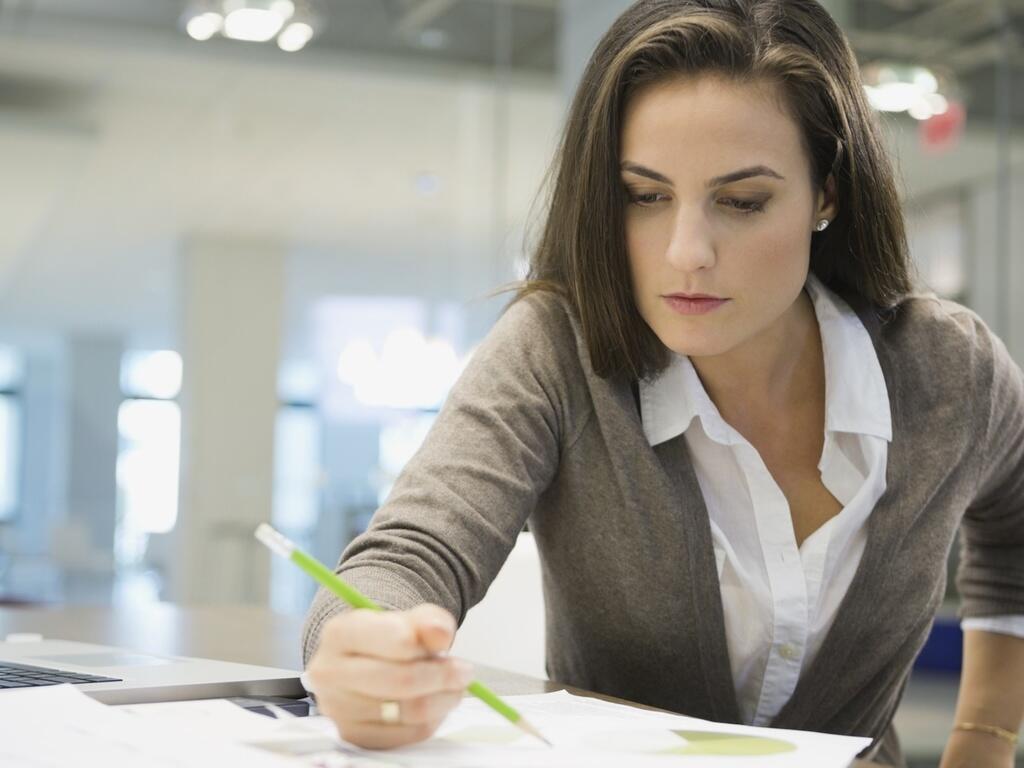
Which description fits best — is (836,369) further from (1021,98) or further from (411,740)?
(1021,98)

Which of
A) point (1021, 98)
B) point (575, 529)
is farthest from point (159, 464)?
point (575, 529)

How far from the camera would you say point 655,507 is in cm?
113

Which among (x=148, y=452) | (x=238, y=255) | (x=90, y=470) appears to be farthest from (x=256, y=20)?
(x=90, y=470)

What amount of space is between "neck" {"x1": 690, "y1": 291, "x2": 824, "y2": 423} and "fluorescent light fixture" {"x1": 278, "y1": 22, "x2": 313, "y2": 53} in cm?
368

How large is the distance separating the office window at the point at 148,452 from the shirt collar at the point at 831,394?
12.0ft

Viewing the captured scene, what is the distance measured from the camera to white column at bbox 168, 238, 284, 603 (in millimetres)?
4578

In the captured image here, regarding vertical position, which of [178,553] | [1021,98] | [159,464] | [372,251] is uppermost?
[1021,98]

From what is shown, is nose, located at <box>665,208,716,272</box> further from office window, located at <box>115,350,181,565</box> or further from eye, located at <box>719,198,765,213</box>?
office window, located at <box>115,350,181,565</box>

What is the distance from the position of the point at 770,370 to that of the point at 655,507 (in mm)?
212

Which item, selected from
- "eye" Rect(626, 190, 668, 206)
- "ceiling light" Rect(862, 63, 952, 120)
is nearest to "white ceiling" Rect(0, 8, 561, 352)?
"ceiling light" Rect(862, 63, 952, 120)

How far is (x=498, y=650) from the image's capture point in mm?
1556

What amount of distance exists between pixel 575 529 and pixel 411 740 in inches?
17.6

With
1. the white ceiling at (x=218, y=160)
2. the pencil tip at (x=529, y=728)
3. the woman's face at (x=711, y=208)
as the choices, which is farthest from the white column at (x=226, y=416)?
the pencil tip at (x=529, y=728)

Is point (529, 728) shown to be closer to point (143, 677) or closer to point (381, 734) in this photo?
point (381, 734)
